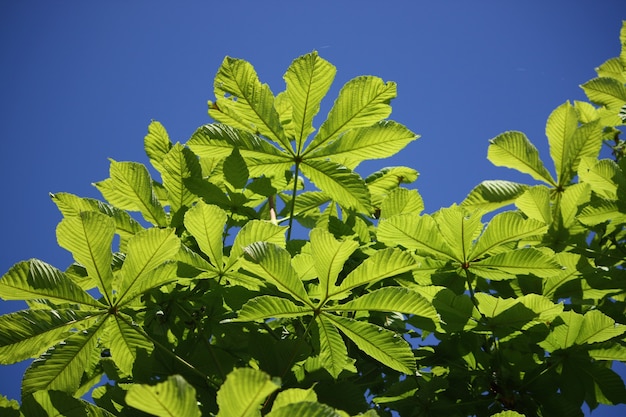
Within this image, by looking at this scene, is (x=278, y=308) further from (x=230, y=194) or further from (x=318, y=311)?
(x=230, y=194)

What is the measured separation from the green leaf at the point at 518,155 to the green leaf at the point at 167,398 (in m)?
1.53

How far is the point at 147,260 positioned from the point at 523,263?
3.45 feet

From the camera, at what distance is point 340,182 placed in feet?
5.74

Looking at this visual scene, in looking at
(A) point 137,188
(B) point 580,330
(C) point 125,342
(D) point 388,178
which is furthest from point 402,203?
(C) point 125,342

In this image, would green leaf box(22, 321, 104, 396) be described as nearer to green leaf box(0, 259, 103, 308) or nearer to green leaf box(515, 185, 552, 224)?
green leaf box(0, 259, 103, 308)

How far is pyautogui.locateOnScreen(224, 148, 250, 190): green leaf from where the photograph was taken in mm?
1760

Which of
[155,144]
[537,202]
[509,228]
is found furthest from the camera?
[155,144]

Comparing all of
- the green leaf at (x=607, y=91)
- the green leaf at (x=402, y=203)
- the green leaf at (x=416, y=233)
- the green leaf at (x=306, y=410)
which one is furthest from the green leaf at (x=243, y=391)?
the green leaf at (x=607, y=91)

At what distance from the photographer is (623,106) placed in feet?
7.75

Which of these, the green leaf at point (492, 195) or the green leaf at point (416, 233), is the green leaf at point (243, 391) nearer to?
the green leaf at point (416, 233)

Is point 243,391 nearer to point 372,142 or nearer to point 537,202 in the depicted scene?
point 372,142

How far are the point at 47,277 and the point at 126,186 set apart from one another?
475 millimetres

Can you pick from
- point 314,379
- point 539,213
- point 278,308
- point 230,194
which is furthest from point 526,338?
point 230,194

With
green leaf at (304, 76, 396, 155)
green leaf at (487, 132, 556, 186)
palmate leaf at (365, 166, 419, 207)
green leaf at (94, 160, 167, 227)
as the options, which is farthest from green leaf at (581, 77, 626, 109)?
green leaf at (94, 160, 167, 227)
